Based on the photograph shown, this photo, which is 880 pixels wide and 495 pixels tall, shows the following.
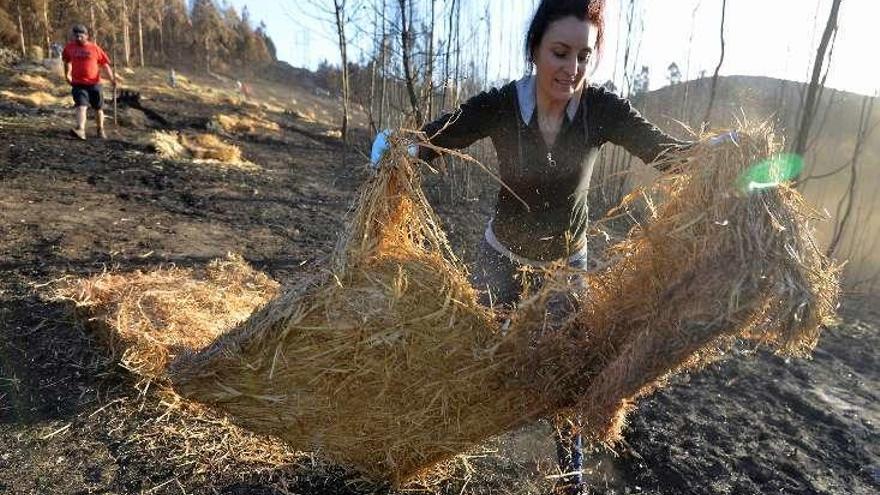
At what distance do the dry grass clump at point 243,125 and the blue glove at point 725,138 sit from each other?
42.4ft

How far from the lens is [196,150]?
31.5ft

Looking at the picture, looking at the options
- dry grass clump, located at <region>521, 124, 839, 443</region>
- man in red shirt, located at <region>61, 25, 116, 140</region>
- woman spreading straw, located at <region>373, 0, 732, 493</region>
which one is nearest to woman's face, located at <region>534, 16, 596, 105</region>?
woman spreading straw, located at <region>373, 0, 732, 493</region>

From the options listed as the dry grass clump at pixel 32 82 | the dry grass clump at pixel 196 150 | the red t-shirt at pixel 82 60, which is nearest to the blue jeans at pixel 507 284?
the dry grass clump at pixel 196 150

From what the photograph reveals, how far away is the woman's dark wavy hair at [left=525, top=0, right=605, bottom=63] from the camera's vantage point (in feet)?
6.47

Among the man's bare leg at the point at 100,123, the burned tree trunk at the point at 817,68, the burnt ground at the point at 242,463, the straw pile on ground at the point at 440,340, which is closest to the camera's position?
the straw pile on ground at the point at 440,340

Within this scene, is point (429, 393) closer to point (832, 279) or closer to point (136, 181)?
point (832, 279)

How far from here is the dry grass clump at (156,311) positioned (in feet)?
9.66

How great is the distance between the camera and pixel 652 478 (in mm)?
2953

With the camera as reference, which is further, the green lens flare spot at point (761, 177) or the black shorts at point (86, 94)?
the black shorts at point (86, 94)

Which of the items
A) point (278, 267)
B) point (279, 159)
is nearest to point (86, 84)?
point (279, 159)

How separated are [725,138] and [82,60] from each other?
9228 mm

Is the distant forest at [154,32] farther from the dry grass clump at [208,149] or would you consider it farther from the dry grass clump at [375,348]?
the dry grass clump at [375,348]

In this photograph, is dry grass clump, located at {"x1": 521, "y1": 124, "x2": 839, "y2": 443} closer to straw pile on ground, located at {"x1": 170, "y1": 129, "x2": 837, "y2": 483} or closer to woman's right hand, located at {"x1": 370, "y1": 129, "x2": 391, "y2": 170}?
straw pile on ground, located at {"x1": 170, "y1": 129, "x2": 837, "y2": 483}

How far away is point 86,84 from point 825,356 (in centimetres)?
993
